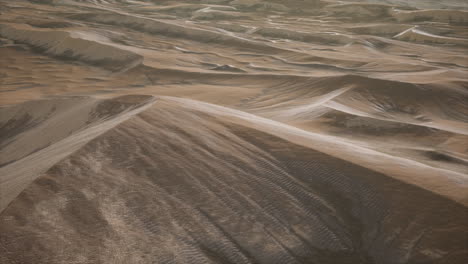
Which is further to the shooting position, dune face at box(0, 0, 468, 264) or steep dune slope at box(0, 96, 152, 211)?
steep dune slope at box(0, 96, 152, 211)

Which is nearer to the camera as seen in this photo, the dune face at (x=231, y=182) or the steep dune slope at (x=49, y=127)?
the dune face at (x=231, y=182)

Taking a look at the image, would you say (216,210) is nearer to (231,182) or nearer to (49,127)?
(231,182)

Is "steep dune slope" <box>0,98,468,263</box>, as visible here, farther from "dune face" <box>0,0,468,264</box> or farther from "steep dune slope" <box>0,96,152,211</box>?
"steep dune slope" <box>0,96,152,211</box>

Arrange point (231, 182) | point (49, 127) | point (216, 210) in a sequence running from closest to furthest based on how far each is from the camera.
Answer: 1. point (216, 210)
2. point (231, 182)
3. point (49, 127)

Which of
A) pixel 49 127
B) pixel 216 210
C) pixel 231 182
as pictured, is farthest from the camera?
pixel 49 127

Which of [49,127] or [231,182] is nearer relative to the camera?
[231,182]

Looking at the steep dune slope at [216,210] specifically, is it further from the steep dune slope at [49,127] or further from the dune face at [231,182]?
the steep dune slope at [49,127]

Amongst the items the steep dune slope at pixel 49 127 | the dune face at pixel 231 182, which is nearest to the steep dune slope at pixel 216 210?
the dune face at pixel 231 182

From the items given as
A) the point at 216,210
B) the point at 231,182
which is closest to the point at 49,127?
the point at 231,182

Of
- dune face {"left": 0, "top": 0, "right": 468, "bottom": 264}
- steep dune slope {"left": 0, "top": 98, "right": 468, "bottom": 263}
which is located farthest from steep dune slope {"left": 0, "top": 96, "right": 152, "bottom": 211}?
steep dune slope {"left": 0, "top": 98, "right": 468, "bottom": 263}
